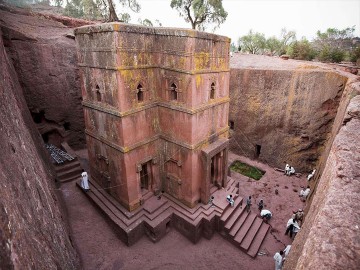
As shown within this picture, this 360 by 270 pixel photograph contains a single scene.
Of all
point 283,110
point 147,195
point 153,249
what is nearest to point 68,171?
point 147,195

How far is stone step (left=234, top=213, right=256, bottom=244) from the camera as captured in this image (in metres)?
9.88

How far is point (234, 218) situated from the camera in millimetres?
10539

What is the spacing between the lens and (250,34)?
46781 millimetres

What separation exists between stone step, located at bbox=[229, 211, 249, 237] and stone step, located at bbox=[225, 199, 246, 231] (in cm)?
15

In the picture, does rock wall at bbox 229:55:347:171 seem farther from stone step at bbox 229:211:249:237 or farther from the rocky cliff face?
the rocky cliff face

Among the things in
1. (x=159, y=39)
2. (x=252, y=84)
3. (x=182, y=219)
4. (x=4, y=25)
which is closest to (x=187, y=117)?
(x=159, y=39)

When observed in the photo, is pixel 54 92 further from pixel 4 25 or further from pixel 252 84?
pixel 252 84

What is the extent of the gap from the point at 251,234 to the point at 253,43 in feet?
137

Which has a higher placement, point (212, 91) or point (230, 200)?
point (212, 91)

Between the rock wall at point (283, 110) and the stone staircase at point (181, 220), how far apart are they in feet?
23.4

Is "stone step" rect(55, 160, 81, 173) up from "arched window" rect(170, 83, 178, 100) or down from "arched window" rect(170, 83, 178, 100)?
down

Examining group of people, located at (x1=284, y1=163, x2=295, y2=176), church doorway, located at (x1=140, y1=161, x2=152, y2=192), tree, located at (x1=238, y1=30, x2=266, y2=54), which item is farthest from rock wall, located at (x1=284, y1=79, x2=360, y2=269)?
tree, located at (x1=238, y1=30, x2=266, y2=54)

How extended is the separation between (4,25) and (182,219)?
1561 centimetres

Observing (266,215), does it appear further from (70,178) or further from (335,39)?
(335,39)
